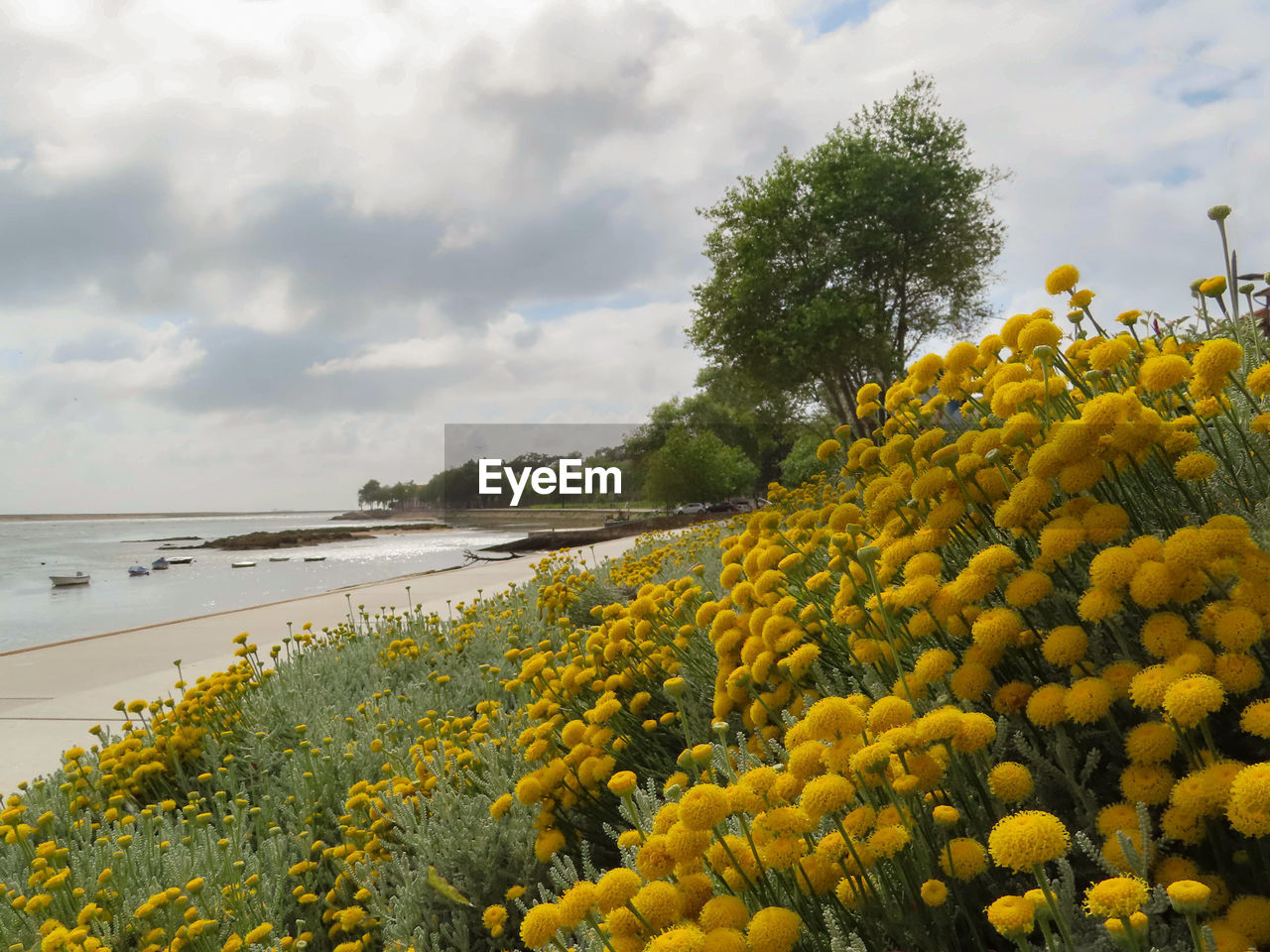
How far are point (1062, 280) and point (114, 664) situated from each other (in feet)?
26.8

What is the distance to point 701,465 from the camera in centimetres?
3825

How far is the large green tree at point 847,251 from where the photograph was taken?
1677cm

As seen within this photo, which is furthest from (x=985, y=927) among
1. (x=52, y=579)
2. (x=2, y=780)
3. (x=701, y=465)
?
(x=701, y=465)

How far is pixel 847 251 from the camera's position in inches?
686

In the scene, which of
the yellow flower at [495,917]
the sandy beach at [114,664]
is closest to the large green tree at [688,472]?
the sandy beach at [114,664]

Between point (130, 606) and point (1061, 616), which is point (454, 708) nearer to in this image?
point (1061, 616)

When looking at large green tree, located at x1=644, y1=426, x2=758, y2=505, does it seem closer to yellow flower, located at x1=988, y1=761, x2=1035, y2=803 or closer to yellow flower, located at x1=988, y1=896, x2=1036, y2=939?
yellow flower, located at x1=988, y1=761, x2=1035, y2=803

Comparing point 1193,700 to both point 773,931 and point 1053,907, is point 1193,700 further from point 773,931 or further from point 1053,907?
point 773,931

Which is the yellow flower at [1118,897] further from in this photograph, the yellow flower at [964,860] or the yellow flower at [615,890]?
the yellow flower at [615,890]

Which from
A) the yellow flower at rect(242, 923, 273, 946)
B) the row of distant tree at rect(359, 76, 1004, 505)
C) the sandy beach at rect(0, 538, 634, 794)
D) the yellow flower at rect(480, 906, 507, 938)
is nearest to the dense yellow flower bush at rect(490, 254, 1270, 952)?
the yellow flower at rect(480, 906, 507, 938)

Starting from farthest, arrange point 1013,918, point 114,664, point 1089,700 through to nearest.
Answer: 1. point 114,664
2. point 1089,700
3. point 1013,918

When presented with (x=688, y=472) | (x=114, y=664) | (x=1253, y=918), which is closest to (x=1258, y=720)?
(x=1253, y=918)

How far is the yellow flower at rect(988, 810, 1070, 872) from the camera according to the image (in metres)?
0.90

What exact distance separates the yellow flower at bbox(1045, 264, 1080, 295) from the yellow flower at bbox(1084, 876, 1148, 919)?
212 centimetres
